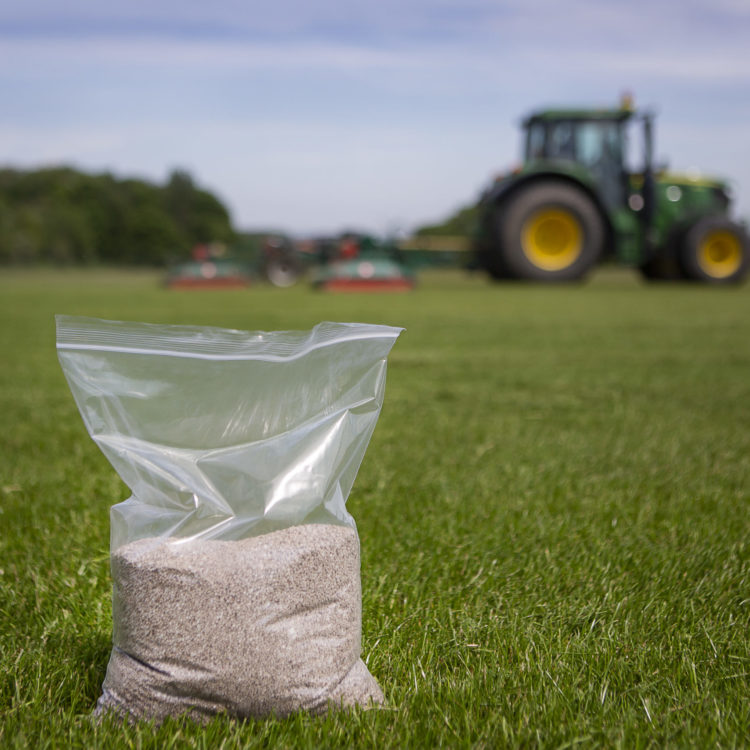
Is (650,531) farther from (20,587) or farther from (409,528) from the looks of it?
(20,587)

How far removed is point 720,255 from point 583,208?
356 centimetres

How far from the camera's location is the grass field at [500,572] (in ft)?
3.81

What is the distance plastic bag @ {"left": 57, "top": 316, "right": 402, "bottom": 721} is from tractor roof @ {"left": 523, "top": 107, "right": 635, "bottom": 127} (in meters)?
12.8

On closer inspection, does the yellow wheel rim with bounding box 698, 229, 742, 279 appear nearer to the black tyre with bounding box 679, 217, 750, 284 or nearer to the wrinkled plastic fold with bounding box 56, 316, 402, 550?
the black tyre with bounding box 679, 217, 750, 284

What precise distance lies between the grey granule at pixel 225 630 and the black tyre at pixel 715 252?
14314mm

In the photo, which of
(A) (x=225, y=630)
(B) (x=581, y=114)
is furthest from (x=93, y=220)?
(A) (x=225, y=630)

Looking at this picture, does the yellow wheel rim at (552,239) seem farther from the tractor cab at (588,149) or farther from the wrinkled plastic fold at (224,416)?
the wrinkled plastic fold at (224,416)

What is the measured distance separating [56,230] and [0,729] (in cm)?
5842

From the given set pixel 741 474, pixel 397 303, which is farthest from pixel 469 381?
pixel 397 303

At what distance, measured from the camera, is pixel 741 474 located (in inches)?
103

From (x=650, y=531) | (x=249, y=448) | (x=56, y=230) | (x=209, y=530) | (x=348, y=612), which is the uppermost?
(x=56, y=230)

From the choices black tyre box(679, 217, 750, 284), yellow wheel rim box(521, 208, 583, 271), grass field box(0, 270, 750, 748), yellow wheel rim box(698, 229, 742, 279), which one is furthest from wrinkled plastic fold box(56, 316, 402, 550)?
yellow wheel rim box(698, 229, 742, 279)

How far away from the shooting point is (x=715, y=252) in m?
14.8

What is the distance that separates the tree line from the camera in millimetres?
50844
